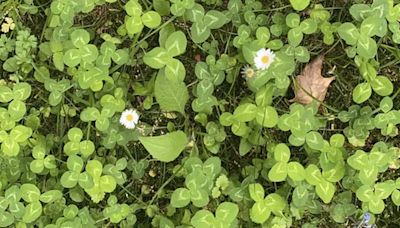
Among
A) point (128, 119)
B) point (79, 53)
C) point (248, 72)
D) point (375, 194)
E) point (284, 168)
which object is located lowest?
point (375, 194)

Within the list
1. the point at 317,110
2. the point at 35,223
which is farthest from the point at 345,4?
the point at 35,223

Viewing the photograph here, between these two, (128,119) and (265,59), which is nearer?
(265,59)

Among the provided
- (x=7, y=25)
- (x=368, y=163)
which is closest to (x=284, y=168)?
(x=368, y=163)

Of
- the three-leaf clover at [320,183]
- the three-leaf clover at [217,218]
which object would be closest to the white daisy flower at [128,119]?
the three-leaf clover at [217,218]

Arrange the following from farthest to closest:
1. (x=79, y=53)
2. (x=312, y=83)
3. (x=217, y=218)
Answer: (x=312, y=83)
(x=79, y=53)
(x=217, y=218)

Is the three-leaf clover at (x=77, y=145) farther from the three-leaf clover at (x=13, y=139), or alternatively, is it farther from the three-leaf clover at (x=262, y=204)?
the three-leaf clover at (x=262, y=204)

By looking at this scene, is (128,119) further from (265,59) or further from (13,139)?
(265,59)

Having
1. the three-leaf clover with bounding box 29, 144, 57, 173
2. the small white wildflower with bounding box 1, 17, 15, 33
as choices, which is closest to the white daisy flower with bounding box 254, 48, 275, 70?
the three-leaf clover with bounding box 29, 144, 57, 173

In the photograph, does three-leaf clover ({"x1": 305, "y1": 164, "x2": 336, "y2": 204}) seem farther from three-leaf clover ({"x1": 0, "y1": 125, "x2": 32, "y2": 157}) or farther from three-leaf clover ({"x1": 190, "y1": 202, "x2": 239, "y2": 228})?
three-leaf clover ({"x1": 0, "y1": 125, "x2": 32, "y2": 157})
